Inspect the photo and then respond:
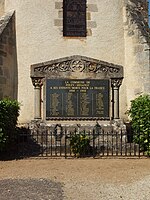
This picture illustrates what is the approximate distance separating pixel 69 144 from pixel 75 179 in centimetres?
333

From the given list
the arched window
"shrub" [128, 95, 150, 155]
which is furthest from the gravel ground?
the arched window

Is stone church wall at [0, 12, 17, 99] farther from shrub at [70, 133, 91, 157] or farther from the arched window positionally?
shrub at [70, 133, 91, 157]

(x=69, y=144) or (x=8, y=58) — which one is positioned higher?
(x=8, y=58)

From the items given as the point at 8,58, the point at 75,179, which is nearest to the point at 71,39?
the point at 8,58

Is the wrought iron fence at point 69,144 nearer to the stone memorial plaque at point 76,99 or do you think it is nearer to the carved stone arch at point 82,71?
the stone memorial plaque at point 76,99

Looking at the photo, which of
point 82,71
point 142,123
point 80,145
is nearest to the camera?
point 80,145

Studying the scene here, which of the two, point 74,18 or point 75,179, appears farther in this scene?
point 74,18

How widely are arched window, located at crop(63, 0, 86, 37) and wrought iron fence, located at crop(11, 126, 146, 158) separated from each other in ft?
16.5

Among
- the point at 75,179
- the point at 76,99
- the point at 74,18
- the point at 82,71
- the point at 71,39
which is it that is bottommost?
the point at 75,179

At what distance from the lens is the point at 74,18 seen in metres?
13.5

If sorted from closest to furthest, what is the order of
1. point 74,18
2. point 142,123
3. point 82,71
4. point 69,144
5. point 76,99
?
point 142,123 → point 69,144 → point 76,99 → point 82,71 → point 74,18

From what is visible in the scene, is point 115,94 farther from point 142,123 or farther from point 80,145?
point 80,145

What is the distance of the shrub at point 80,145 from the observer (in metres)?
9.02

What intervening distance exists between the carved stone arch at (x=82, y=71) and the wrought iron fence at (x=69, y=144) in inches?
33.0
